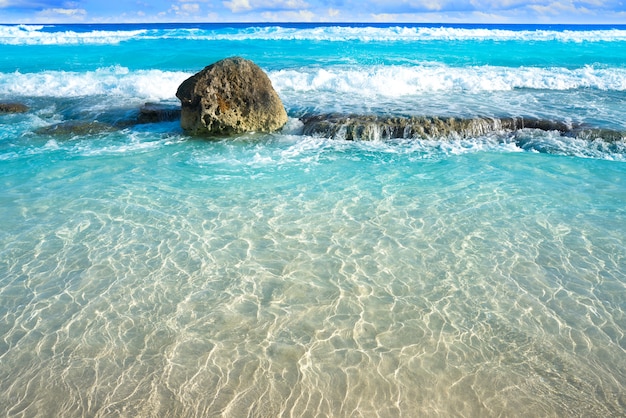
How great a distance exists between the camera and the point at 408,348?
423 cm

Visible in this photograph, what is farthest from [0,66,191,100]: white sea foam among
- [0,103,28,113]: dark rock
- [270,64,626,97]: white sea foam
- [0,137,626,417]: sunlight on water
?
[0,137,626,417]: sunlight on water

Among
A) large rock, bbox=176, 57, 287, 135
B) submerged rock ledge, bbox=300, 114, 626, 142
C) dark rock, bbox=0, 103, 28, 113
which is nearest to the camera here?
submerged rock ledge, bbox=300, 114, 626, 142

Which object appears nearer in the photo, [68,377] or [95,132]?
[68,377]

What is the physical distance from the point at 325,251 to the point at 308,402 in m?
2.43

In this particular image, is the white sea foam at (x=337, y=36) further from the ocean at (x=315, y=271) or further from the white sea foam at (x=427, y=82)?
the ocean at (x=315, y=271)

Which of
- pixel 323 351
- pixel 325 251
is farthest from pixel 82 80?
pixel 323 351

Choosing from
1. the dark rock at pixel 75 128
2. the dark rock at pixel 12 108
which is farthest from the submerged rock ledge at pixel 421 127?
the dark rock at pixel 12 108

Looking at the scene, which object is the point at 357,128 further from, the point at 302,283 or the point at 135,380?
the point at 135,380

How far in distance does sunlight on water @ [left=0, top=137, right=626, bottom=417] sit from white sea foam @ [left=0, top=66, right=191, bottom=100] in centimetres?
862

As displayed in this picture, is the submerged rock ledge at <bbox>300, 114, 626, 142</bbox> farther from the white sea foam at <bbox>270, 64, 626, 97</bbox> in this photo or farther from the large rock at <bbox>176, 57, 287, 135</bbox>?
the white sea foam at <bbox>270, 64, 626, 97</bbox>

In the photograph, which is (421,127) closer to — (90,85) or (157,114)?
(157,114)

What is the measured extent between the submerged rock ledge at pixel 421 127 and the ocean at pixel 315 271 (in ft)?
0.31

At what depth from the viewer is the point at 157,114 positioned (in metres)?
12.6

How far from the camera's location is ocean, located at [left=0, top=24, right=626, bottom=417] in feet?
12.5
